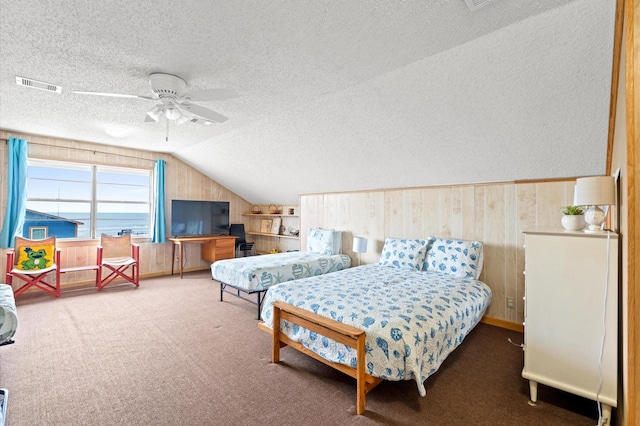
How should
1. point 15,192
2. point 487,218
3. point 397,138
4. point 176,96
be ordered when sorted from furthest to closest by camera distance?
point 15,192, point 487,218, point 397,138, point 176,96

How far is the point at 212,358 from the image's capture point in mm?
2521

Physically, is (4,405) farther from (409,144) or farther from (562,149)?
(562,149)

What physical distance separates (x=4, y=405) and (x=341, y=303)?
7.44 ft

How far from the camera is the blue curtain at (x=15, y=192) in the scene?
416 cm

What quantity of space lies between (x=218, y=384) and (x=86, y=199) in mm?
4587

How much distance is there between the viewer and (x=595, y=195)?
68.9 inches

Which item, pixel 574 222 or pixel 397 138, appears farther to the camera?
pixel 397 138

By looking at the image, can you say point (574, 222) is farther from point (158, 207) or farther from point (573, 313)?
point (158, 207)

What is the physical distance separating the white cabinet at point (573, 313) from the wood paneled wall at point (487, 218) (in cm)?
145

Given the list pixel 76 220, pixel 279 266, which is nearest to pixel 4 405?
pixel 279 266

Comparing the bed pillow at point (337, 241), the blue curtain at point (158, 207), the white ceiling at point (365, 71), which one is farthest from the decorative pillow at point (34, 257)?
the bed pillow at point (337, 241)

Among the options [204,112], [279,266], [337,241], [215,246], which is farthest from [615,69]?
[215,246]

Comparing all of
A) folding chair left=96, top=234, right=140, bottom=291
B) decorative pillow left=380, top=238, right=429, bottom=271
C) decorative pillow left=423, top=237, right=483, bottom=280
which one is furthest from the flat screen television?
decorative pillow left=423, top=237, right=483, bottom=280

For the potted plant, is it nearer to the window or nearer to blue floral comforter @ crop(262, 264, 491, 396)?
blue floral comforter @ crop(262, 264, 491, 396)
